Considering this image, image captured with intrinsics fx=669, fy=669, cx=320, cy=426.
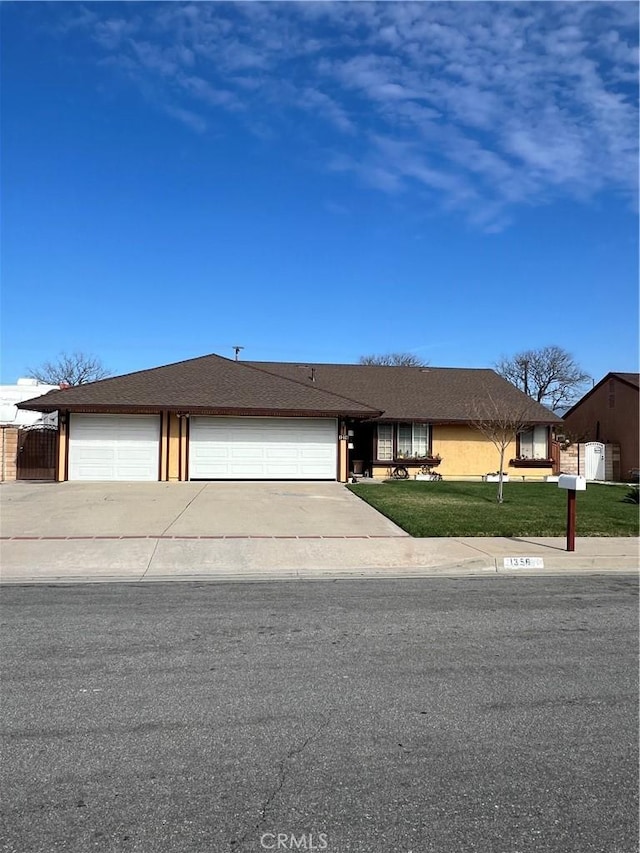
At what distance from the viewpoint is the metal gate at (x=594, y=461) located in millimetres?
31266

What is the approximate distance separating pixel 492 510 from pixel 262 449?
399 inches

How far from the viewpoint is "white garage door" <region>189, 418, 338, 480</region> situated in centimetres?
2394

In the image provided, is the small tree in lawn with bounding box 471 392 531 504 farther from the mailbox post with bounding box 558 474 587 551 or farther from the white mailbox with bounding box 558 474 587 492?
the white mailbox with bounding box 558 474 587 492

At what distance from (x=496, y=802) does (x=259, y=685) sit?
6.91ft

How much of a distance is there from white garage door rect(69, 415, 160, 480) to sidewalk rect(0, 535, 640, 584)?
457 inches

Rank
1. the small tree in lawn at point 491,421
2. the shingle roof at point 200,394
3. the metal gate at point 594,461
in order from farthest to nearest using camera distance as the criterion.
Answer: the metal gate at point 594,461, the small tree in lawn at point 491,421, the shingle roof at point 200,394

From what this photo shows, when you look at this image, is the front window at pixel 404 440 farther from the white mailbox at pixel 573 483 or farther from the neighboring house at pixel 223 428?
the white mailbox at pixel 573 483

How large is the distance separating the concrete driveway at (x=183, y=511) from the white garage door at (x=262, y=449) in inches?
91.7

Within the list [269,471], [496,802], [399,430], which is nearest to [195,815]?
[496,802]

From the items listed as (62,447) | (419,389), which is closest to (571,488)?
(62,447)

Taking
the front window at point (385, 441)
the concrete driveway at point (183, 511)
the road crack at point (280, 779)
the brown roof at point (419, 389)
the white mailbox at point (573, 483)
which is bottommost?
the road crack at point (280, 779)

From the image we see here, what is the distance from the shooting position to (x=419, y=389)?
3058cm

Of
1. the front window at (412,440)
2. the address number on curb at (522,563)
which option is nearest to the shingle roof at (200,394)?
the front window at (412,440)

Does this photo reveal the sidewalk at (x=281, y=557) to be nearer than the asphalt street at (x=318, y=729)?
No
